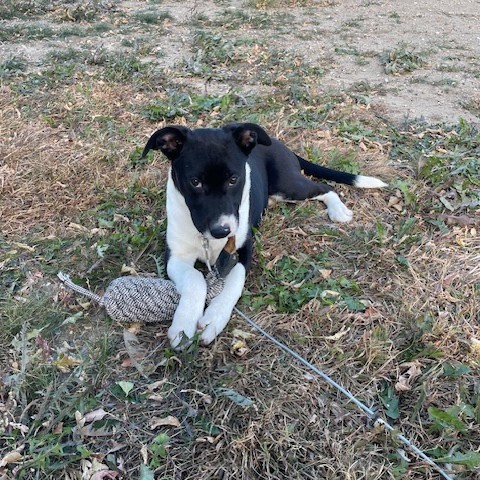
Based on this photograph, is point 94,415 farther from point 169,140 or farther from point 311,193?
point 311,193

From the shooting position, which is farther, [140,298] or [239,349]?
[140,298]

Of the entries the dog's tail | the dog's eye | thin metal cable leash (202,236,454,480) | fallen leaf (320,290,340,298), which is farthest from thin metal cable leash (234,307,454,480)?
the dog's tail

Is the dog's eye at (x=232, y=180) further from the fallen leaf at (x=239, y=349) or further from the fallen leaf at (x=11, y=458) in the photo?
the fallen leaf at (x=11, y=458)

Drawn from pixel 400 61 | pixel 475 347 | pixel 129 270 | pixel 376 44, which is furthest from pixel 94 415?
pixel 376 44

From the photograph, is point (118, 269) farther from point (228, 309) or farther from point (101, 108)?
point (101, 108)

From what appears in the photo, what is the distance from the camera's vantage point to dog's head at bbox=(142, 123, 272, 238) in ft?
10.5

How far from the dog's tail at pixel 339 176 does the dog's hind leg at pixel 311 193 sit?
0.61 ft

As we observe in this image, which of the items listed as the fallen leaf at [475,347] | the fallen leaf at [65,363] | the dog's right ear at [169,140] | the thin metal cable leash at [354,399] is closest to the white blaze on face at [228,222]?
the thin metal cable leash at [354,399]

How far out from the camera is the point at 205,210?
322 centimetres

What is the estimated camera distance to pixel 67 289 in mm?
3516

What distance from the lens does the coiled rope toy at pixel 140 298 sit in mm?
3170

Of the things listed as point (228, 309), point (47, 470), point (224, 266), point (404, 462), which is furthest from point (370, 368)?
point (47, 470)

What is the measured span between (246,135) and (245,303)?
1027 mm

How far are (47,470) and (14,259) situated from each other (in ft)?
5.66
